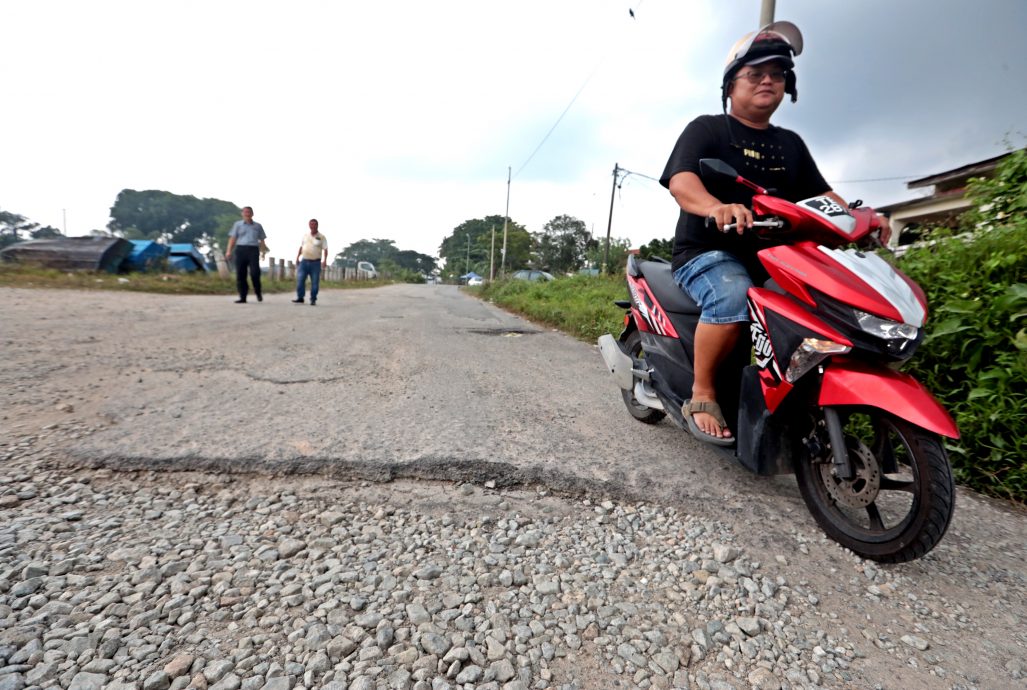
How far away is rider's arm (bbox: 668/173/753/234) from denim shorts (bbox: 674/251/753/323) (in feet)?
0.73

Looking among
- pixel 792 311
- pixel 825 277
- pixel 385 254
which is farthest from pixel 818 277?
pixel 385 254

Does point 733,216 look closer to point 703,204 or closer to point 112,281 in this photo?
point 703,204

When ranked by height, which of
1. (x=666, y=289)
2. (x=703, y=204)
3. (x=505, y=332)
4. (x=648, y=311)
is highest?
(x=703, y=204)

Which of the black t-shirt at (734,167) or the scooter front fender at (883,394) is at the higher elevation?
the black t-shirt at (734,167)

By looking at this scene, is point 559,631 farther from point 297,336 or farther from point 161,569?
point 297,336

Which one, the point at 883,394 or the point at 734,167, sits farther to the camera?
the point at 734,167

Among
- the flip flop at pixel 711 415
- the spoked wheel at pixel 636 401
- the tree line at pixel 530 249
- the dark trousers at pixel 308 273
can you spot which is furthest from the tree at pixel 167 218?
the flip flop at pixel 711 415

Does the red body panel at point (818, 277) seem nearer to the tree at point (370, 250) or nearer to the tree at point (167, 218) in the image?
the tree at point (167, 218)

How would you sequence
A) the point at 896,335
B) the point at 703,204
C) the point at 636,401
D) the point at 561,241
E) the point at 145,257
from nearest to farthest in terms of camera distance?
the point at 896,335 < the point at 703,204 < the point at 636,401 < the point at 145,257 < the point at 561,241

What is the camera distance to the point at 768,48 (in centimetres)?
206

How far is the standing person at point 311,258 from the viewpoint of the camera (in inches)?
365

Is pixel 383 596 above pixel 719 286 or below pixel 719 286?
below

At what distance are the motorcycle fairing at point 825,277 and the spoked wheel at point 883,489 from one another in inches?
13.6

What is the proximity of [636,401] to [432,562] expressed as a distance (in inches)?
67.1
